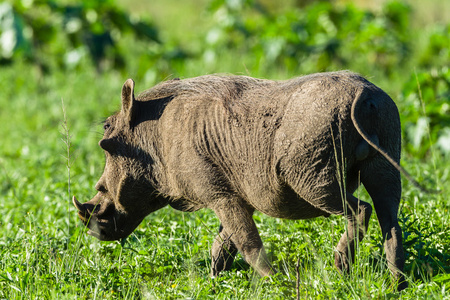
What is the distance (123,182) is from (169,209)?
118cm

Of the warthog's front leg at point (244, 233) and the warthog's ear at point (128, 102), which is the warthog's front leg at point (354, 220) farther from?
the warthog's ear at point (128, 102)

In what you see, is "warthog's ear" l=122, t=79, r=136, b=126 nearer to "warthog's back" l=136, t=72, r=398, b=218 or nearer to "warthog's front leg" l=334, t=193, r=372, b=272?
"warthog's back" l=136, t=72, r=398, b=218

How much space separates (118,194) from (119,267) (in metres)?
0.46

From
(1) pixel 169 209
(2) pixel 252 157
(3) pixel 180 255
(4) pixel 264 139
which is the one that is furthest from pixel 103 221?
(4) pixel 264 139

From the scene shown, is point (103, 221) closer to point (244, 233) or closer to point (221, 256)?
point (221, 256)

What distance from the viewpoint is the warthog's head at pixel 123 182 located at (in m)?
3.77

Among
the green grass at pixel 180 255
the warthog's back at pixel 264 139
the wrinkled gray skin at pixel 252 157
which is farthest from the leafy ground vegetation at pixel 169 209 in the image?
the warthog's back at pixel 264 139

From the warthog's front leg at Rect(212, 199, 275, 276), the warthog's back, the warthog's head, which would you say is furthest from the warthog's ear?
the warthog's front leg at Rect(212, 199, 275, 276)

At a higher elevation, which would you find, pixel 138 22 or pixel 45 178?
pixel 138 22

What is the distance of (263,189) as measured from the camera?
332 cm

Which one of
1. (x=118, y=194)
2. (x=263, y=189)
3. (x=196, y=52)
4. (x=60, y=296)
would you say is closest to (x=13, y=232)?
(x=118, y=194)

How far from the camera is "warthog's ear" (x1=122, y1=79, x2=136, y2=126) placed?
369 centimetres

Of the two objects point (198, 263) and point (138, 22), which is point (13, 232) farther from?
point (138, 22)

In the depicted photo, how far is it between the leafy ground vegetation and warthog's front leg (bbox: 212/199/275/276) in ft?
0.25
